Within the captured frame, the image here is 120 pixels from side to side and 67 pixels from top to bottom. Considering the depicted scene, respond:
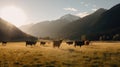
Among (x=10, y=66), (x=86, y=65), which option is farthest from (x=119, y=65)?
(x=10, y=66)

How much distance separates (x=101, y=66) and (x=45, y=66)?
19.8 feet

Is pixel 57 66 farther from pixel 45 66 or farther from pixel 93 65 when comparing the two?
pixel 93 65

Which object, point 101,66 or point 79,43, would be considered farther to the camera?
point 79,43

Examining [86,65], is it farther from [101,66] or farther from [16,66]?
[16,66]

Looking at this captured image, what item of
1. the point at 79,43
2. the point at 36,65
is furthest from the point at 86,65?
the point at 79,43

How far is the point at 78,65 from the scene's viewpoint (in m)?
20.2

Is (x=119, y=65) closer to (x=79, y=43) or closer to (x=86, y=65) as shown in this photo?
(x=86, y=65)

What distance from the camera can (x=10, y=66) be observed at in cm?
1978

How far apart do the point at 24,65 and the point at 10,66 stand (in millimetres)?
1548

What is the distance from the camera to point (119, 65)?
20.1m

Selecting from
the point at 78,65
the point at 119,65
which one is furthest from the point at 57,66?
the point at 119,65

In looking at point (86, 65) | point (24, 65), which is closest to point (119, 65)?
point (86, 65)

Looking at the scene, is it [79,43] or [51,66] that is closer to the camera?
[51,66]

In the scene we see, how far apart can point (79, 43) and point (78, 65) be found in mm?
30472
